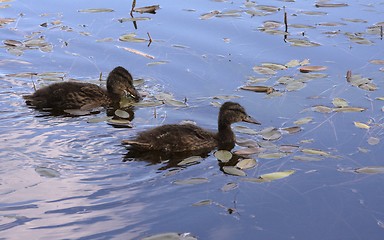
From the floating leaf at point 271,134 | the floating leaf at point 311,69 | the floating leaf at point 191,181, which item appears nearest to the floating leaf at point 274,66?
the floating leaf at point 311,69

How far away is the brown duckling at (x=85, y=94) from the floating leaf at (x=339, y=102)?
2.28 metres

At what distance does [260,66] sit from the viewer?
9508 millimetres

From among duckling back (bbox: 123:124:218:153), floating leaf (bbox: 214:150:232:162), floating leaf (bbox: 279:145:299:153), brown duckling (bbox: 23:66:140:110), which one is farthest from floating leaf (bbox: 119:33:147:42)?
floating leaf (bbox: 279:145:299:153)

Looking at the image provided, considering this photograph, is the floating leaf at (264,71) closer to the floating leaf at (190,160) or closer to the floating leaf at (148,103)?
the floating leaf at (148,103)

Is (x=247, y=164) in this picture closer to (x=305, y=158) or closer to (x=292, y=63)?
(x=305, y=158)

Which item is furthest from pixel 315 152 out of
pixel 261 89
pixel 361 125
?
pixel 261 89

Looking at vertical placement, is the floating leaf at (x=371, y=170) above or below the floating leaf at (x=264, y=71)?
below

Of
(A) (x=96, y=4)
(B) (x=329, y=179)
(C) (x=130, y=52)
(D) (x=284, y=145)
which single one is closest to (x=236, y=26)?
(C) (x=130, y=52)

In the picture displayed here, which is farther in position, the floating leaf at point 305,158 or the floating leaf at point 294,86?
the floating leaf at point 294,86

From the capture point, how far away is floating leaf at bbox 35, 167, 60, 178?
6550 millimetres

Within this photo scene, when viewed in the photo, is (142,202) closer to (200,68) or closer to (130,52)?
(200,68)

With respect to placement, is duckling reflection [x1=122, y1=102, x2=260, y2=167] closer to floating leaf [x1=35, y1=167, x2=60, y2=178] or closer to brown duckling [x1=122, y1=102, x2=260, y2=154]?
brown duckling [x1=122, y1=102, x2=260, y2=154]

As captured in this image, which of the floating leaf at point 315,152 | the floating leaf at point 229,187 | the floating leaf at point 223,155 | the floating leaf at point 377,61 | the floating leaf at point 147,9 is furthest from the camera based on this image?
the floating leaf at point 147,9

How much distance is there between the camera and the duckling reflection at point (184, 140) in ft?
23.7
